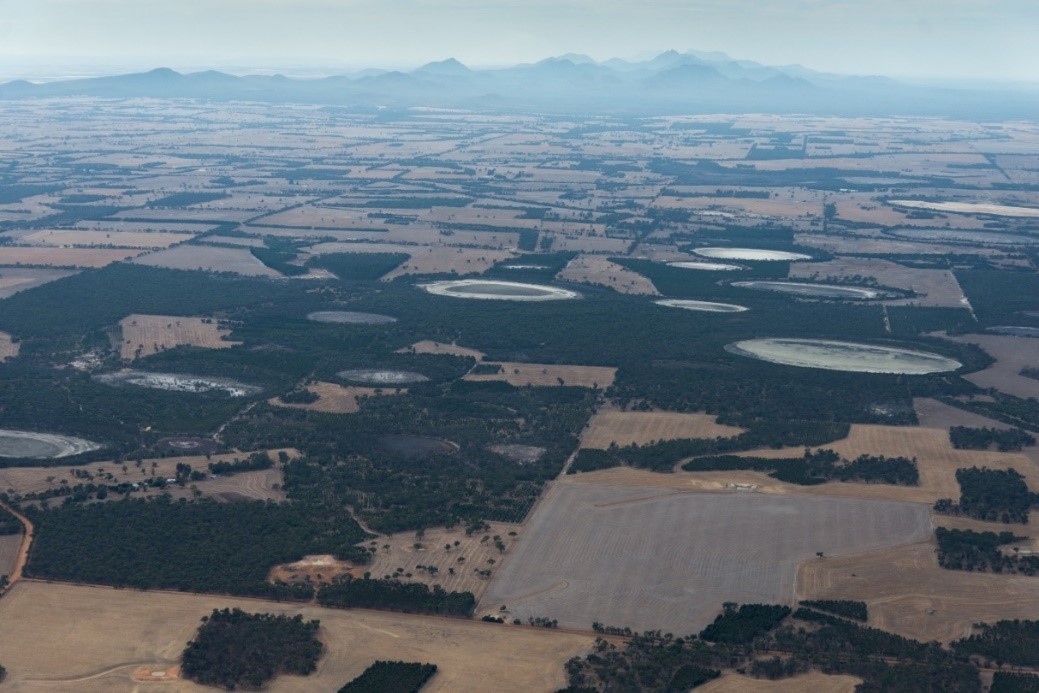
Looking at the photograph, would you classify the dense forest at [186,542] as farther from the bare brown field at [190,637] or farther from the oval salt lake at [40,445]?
the oval salt lake at [40,445]

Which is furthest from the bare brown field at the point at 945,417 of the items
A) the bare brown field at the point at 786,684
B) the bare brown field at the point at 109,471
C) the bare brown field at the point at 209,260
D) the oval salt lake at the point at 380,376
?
the bare brown field at the point at 209,260

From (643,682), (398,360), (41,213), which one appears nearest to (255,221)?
(41,213)

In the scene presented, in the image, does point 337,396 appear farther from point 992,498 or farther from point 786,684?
point 786,684

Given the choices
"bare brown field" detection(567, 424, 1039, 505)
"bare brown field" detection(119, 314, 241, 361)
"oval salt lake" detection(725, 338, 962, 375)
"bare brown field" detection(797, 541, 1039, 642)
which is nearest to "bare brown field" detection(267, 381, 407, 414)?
"bare brown field" detection(119, 314, 241, 361)

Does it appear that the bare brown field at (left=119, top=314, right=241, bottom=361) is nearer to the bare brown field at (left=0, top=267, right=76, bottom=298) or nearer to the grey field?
the bare brown field at (left=0, top=267, right=76, bottom=298)

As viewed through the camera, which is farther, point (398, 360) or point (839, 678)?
point (398, 360)

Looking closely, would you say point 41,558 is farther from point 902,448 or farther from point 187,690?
point 902,448
